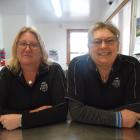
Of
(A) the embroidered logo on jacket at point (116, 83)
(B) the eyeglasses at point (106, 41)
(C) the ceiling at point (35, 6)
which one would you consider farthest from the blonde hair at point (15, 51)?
(C) the ceiling at point (35, 6)

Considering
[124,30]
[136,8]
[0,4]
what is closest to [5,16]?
[0,4]

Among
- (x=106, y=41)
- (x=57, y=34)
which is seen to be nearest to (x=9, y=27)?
(x=57, y=34)

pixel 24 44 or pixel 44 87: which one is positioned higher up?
pixel 24 44

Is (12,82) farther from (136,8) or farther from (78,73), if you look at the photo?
(136,8)

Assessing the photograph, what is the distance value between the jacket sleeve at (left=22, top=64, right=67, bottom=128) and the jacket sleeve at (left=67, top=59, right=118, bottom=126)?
61 millimetres

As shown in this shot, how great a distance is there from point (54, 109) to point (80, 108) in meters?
0.17

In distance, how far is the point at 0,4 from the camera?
517 centimetres

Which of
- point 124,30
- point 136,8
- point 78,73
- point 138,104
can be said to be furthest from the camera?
point 124,30

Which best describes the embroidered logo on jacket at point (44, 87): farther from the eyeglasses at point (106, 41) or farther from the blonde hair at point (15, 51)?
the eyeglasses at point (106, 41)

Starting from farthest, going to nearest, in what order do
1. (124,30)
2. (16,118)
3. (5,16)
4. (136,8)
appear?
1. (5,16)
2. (124,30)
3. (136,8)
4. (16,118)

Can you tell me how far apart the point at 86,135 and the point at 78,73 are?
0.50 meters

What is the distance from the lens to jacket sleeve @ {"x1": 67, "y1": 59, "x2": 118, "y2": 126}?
1.24 metres

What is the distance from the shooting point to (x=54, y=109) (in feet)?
4.44

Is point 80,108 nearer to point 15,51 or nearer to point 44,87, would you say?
point 44,87
